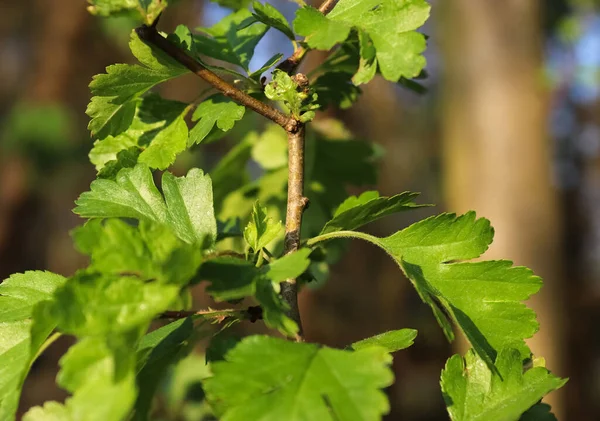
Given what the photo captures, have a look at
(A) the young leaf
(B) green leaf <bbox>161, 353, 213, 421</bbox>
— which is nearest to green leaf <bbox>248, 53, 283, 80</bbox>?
(A) the young leaf

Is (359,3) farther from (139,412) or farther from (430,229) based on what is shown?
(139,412)

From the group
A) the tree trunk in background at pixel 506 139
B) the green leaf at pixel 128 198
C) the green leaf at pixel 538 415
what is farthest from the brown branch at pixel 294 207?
the tree trunk in background at pixel 506 139

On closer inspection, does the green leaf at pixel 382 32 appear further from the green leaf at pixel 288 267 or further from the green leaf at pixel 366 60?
the green leaf at pixel 288 267

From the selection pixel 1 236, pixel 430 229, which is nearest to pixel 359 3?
pixel 430 229

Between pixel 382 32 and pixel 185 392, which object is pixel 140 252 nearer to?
pixel 382 32

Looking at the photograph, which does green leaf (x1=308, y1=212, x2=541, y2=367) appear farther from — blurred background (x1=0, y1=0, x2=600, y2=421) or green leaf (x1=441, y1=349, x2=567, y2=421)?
blurred background (x1=0, y1=0, x2=600, y2=421)
